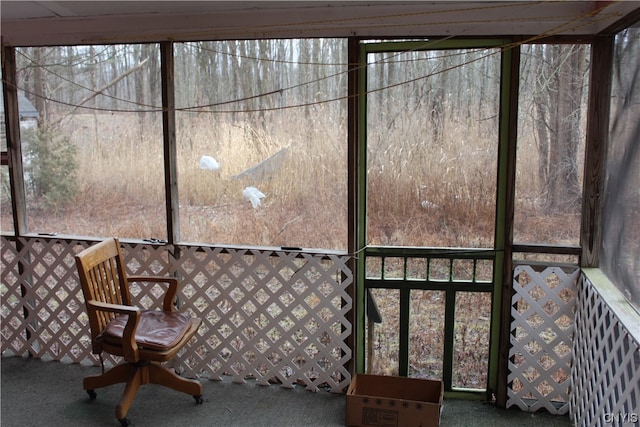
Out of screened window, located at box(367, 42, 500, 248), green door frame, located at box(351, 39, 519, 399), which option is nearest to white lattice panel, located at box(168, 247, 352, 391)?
green door frame, located at box(351, 39, 519, 399)

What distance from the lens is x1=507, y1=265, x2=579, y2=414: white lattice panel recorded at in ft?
9.73

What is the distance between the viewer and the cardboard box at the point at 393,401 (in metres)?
2.83

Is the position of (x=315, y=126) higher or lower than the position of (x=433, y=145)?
higher

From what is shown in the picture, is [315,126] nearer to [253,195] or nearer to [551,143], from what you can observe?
[253,195]

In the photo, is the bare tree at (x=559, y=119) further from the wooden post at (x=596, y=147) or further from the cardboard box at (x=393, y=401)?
the cardboard box at (x=393, y=401)

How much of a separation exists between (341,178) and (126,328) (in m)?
1.34

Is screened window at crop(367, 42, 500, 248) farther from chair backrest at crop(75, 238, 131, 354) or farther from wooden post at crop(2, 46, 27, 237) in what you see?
wooden post at crop(2, 46, 27, 237)

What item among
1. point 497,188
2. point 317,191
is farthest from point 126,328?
point 497,188

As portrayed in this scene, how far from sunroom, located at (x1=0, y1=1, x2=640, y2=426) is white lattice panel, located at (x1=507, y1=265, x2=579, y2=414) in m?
0.01

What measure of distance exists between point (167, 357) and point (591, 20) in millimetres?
2625

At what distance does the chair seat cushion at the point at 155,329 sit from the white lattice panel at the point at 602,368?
78.6 inches

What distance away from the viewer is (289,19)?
298 cm

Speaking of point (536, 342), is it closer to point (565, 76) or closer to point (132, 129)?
point (565, 76)

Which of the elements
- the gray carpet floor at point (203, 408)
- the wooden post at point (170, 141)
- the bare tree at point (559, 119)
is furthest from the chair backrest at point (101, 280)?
the bare tree at point (559, 119)
